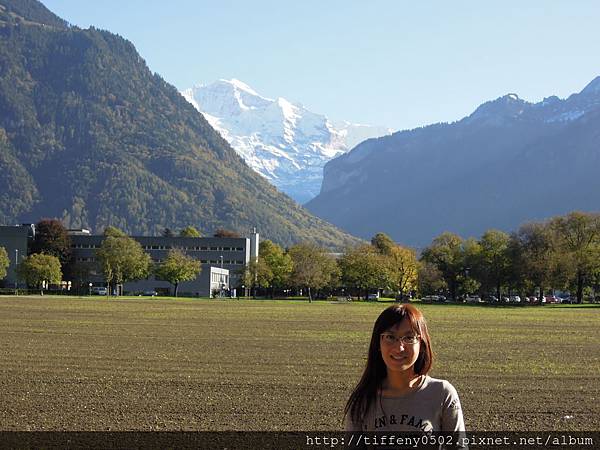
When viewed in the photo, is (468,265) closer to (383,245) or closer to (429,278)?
(429,278)

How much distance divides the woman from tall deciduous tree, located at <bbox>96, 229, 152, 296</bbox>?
474 feet

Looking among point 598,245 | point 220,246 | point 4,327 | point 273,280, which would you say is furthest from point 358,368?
point 220,246

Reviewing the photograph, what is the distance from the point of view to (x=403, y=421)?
7.19 m

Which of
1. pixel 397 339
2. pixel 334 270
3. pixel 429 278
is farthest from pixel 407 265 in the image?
pixel 397 339

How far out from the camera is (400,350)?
7.23 m

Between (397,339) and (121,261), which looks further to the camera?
(121,261)

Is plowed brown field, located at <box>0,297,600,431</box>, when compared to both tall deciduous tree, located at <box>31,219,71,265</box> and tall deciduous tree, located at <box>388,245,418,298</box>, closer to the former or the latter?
tall deciduous tree, located at <box>388,245,418,298</box>

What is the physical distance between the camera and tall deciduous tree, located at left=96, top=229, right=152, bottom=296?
498 ft

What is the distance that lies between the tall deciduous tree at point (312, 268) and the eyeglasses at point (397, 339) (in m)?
136

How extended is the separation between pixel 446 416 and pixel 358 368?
19.8m

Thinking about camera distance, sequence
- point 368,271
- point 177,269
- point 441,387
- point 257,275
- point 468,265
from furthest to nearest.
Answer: point 257,275
point 468,265
point 177,269
point 368,271
point 441,387

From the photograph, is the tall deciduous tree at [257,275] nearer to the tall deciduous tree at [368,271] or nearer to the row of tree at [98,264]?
the row of tree at [98,264]

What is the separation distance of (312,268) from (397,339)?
14375cm

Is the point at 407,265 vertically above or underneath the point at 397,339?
above
